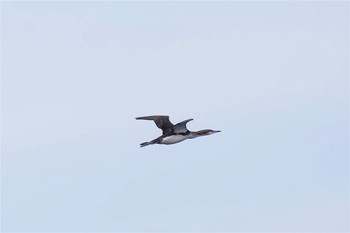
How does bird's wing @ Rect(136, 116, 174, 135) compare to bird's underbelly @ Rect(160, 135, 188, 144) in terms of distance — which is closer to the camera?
bird's underbelly @ Rect(160, 135, 188, 144)

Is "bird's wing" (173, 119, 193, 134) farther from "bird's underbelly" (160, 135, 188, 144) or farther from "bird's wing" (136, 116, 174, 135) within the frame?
"bird's wing" (136, 116, 174, 135)

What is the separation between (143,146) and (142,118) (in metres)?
3.97

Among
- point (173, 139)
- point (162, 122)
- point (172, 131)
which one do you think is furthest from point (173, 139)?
point (162, 122)

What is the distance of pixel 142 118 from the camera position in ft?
266

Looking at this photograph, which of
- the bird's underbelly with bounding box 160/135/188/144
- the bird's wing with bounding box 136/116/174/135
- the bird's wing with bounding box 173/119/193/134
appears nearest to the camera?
the bird's underbelly with bounding box 160/135/188/144

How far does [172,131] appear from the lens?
263 ft

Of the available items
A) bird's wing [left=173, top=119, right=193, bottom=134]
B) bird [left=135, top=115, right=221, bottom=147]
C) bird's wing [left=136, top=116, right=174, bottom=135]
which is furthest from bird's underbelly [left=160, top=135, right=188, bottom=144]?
bird's wing [left=136, top=116, right=174, bottom=135]

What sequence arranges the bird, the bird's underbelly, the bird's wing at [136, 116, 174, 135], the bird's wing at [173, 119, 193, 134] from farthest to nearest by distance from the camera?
the bird's wing at [136, 116, 174, 135] → the bird's wing at [173, 119, 193, 134] → the bird → the bird's underbelly

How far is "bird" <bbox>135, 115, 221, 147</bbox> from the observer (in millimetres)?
79062

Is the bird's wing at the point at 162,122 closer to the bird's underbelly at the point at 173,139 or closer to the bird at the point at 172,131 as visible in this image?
the bird at the point at 172,131

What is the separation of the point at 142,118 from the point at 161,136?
2562mm

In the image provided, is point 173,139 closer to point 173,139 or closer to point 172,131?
point 173,139

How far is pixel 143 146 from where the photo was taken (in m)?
77.5

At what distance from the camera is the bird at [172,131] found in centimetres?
7906
